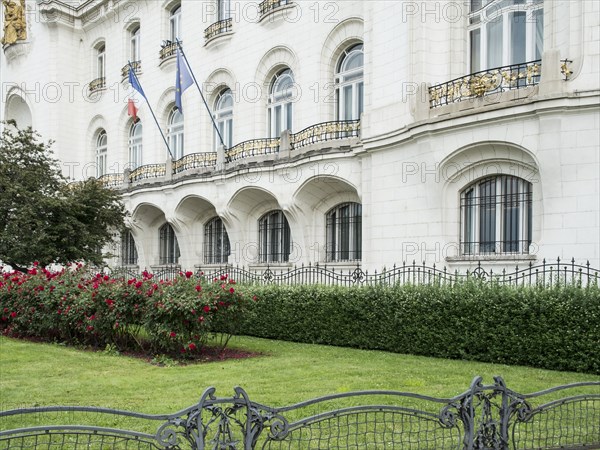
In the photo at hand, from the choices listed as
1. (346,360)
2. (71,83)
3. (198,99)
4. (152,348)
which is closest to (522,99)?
(346,360)

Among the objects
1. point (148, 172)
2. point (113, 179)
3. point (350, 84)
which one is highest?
point (350, 84)

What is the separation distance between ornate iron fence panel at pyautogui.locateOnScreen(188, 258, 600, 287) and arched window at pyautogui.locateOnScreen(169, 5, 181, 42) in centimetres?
1008

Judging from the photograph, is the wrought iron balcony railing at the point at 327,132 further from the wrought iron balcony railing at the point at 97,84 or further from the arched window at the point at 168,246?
the wrought iron balcony railing at the point at 97,84

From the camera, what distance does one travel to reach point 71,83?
1238 inches

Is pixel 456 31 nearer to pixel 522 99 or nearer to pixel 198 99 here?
pixel 522 99

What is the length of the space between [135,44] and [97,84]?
324 cm

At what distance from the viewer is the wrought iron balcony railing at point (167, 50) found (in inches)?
1005

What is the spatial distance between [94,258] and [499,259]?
14148 mm

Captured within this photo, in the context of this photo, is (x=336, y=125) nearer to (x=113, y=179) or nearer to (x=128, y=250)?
(x=113, y=179)

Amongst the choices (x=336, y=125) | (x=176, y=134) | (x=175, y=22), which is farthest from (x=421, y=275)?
(x=175, y=22)

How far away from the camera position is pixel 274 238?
21375 mm

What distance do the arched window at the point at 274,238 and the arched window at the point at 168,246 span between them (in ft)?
19.5

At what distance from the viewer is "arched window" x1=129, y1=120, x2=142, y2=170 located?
28.7 metres

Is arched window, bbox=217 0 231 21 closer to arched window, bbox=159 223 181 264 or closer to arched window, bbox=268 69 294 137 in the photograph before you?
arched window, bbox=268 69 294 137
